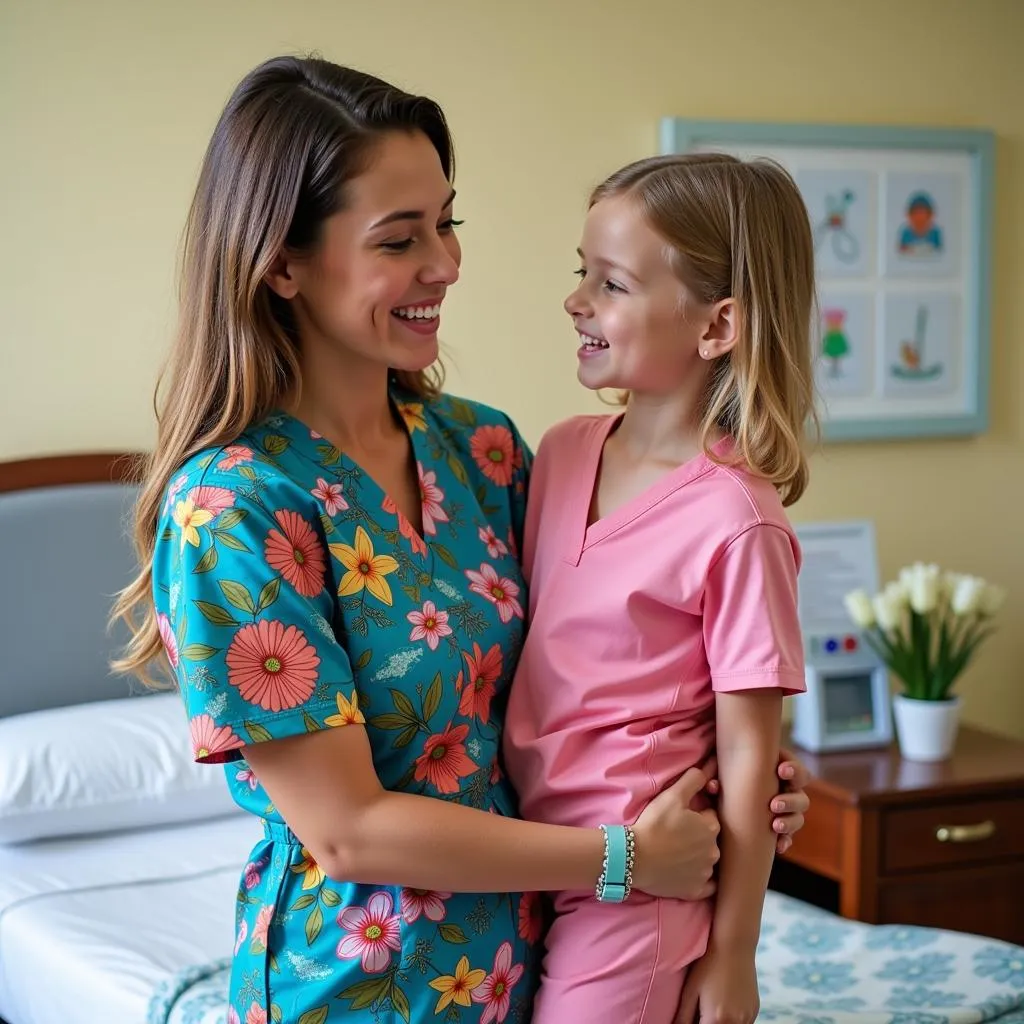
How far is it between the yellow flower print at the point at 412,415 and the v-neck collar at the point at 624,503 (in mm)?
179

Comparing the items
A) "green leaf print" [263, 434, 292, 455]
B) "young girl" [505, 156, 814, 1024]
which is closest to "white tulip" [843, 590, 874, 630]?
"young girl" [505, 156, 814, 1024]

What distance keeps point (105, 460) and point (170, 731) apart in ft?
1.88

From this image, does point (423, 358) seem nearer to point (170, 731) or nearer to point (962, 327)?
point (170, 731)

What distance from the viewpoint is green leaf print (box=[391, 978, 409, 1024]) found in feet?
4.19

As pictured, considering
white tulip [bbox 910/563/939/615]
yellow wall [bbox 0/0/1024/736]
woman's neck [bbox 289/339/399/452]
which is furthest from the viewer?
white tulip [bbox 910/563/939/615]

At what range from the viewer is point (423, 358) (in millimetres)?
1361

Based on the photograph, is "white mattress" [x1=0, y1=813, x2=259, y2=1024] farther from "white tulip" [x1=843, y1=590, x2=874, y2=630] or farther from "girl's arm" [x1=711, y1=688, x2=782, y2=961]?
"white tulip" [x1=843, y1=590, x2=874, y2=630]

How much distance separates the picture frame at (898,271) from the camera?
332 centimetres

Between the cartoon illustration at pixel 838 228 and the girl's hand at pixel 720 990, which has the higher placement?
the cartoon illustration at pixel 838 228

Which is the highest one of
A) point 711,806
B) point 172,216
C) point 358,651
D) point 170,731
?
point 172,216

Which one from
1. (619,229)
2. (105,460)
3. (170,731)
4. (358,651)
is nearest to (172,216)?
(105,460)

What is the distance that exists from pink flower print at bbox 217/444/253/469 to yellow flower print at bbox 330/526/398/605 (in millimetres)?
109

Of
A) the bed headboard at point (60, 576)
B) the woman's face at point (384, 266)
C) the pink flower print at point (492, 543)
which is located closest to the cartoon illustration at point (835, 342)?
the bed headboard at point (60, 576)

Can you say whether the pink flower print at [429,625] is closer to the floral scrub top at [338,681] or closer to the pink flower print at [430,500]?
the floral scrub top at [338,681]
